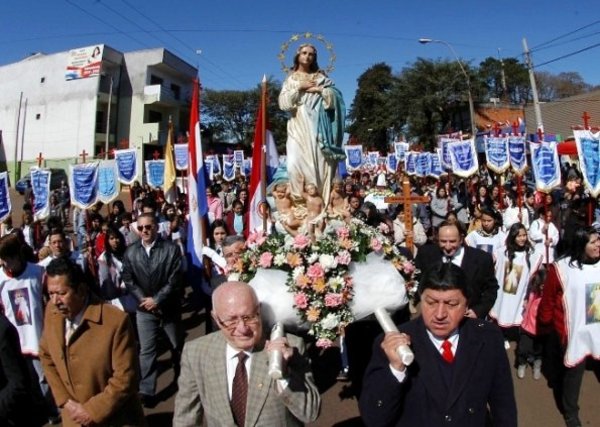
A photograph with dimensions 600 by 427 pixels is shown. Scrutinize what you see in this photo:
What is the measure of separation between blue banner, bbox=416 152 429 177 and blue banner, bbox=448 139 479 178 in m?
5.14

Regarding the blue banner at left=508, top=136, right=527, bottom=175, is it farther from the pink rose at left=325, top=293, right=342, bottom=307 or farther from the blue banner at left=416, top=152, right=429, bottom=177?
the pink rose at left=325, top=293, right=342, bottom=307

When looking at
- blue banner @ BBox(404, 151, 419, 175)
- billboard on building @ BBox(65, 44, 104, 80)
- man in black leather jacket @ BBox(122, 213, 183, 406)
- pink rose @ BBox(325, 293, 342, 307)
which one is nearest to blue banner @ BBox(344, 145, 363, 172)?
blue banner @ BBox(404, 151, 419, 175)

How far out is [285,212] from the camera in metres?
6.68

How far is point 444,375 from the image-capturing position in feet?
7.82

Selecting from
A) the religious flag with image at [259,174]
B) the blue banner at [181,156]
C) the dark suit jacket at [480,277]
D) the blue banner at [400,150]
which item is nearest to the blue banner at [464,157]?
the religious flag with image at [259,174]

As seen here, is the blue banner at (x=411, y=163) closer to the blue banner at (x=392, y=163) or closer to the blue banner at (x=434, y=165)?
the blue banner at (x=434, y=165)

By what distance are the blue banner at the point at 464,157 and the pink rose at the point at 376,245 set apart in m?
9.41

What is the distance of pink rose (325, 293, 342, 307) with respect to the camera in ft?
10.7

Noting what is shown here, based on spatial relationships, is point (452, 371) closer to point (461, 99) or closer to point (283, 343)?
point (283, 343)

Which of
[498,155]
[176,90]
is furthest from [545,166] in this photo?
[176,90]

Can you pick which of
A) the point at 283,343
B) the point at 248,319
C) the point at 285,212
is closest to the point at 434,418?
the point at 283,343

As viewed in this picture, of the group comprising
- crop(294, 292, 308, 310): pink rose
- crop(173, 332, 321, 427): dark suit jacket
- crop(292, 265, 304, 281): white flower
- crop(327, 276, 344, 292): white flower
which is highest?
crop(292, 265, 304, 281): white flower

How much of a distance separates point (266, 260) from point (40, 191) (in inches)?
246

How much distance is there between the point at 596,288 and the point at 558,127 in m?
32.6
